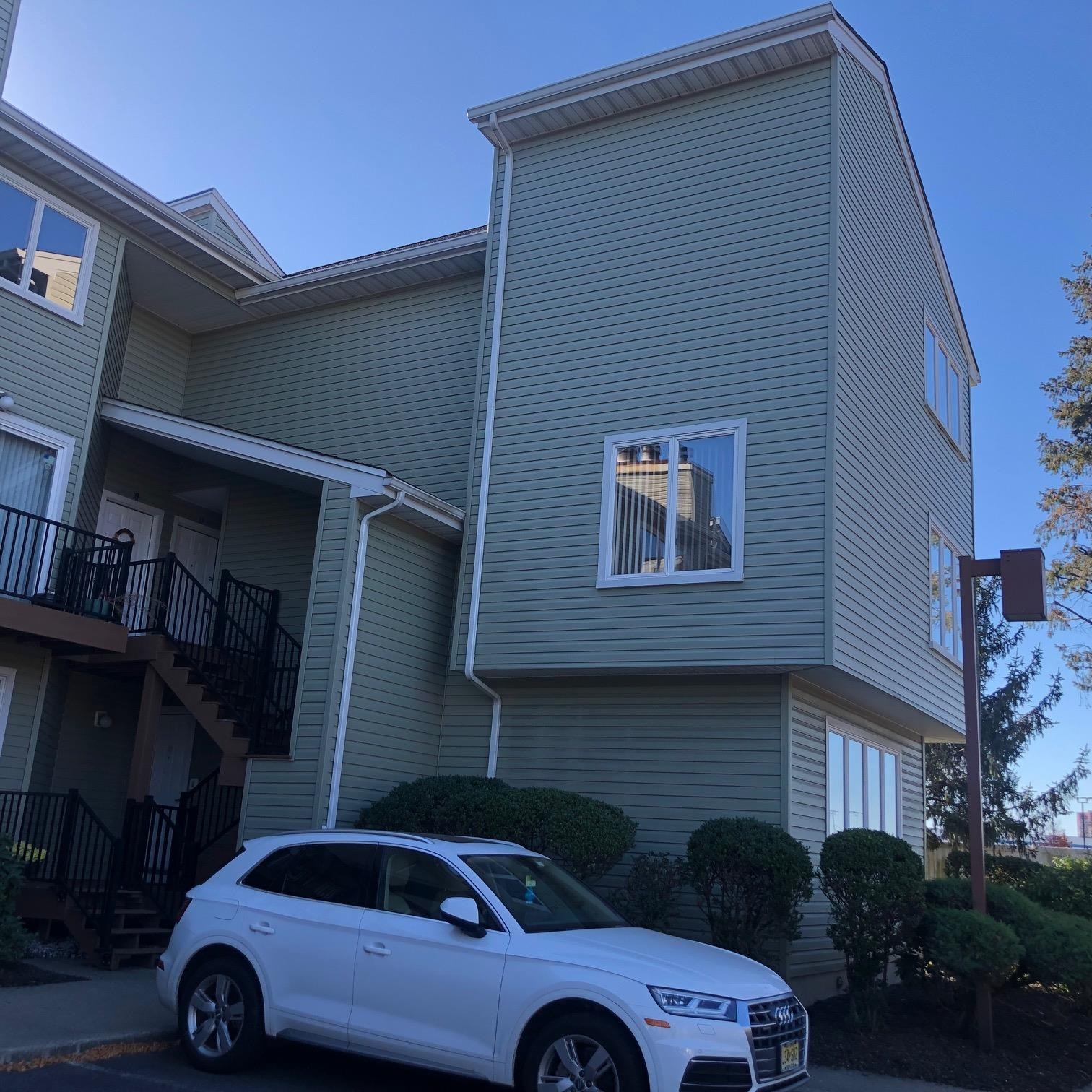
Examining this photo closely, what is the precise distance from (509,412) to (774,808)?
559 centimetres

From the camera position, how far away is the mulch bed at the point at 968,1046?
28.9ft

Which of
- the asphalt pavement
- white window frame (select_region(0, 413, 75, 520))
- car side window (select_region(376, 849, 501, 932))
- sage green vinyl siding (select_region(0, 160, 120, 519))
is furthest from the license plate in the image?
sage green vinyl siding (select_region(0, 160, 120, 519))

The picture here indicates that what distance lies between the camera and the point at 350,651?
12398mm

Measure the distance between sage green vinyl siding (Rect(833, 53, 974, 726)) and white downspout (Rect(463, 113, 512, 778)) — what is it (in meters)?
4.21

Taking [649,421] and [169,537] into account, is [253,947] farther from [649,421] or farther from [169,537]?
[169,537]

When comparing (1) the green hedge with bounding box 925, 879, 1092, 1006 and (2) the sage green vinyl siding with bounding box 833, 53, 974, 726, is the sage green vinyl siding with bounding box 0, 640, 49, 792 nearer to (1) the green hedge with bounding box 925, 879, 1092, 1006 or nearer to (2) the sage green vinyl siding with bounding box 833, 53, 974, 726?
(2) the sage green vinyl siding with bounding box 833, 53, 974, 726

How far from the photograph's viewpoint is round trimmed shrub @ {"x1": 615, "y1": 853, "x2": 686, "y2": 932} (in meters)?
10.9

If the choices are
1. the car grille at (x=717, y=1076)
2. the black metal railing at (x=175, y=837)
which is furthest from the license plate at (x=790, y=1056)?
the black metal railing at (x=175, y=837)

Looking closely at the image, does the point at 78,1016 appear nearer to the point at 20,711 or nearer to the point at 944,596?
the point at 20,711

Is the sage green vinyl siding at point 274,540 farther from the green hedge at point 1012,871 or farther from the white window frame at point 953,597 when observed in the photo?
the green hedge at point 1012,871

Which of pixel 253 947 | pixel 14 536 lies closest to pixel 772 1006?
pixel 253 947

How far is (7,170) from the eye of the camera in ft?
44.9

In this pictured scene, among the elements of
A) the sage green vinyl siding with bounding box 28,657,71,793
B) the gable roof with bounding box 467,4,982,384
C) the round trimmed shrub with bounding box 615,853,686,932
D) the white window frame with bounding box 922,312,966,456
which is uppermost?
the gable roof with bounding box 467,4,982,384

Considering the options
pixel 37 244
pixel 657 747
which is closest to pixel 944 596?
pixel 657 747
